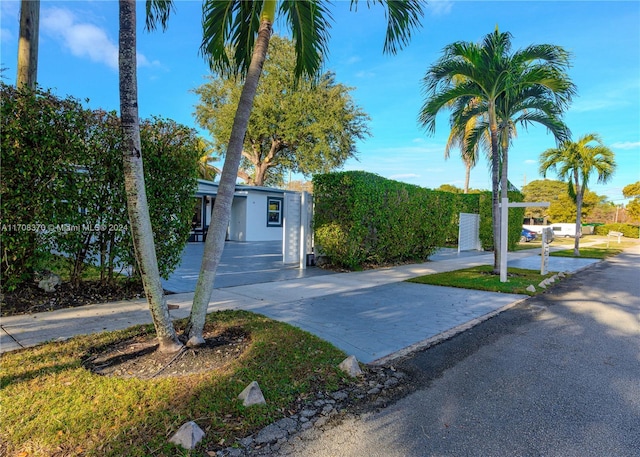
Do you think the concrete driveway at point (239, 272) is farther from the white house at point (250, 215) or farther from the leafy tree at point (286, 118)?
the leafy tree at point (286, 118)

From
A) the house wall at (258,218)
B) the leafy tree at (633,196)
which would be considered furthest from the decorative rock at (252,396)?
the leafy tree at (633,196)

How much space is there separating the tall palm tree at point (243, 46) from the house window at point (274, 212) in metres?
15.0

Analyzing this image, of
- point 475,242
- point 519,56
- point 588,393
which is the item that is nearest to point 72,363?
point 588,393

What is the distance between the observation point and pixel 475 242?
57.7 ft

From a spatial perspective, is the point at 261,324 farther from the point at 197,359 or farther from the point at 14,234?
the point at 14,234

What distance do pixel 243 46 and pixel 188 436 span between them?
4.64 meters

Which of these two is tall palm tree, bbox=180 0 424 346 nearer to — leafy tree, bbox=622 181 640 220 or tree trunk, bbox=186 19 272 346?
tree trunk, bbox=186 19 272 346

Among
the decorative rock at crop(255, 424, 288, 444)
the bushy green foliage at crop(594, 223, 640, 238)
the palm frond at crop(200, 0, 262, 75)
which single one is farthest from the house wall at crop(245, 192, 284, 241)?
the bushy green foliage at crop(594, 223, 640, 238)

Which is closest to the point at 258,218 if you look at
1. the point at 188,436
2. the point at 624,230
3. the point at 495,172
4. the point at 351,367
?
the point at 495,172

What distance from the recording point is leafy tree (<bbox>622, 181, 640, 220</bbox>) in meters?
40.6

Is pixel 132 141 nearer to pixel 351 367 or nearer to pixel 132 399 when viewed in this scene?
pixel 132 399

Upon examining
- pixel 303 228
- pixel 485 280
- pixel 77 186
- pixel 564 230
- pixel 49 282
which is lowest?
pixel 485 280

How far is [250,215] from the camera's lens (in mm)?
19344

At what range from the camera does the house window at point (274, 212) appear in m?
20.3
